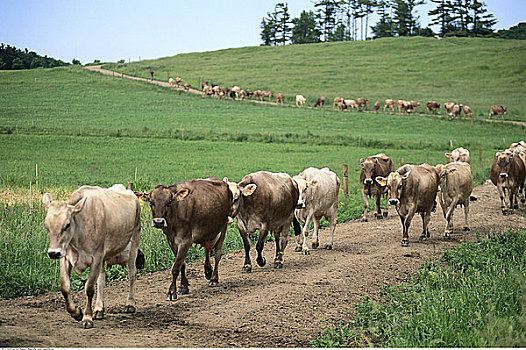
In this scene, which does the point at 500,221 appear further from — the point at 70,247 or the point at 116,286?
the point at 70,247

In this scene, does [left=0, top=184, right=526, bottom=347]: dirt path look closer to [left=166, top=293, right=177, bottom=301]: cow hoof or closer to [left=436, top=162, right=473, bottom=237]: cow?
[left=166, top=293, right=177, bottom=301]: cow hoof

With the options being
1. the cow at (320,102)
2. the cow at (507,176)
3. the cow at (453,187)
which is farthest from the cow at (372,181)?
the cow at (320,102)

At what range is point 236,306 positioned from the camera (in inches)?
381

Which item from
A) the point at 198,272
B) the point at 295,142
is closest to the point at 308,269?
the point at 198,272

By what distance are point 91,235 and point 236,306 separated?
106 inches

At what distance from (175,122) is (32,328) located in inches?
1742

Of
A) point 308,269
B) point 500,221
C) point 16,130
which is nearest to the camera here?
point 308,269

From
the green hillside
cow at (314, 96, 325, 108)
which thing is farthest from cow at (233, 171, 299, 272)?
cow at (314, 96, 325, 108)

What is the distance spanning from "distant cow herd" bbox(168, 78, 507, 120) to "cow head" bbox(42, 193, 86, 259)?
55.6 m

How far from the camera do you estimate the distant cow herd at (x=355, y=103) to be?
199 feet

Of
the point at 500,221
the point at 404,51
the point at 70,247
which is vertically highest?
the point at 404,51

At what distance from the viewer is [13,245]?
39.0 ft

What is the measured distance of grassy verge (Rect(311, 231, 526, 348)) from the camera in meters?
7.00

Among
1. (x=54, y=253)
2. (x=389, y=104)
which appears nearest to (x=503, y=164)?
(x=54, y=253)
